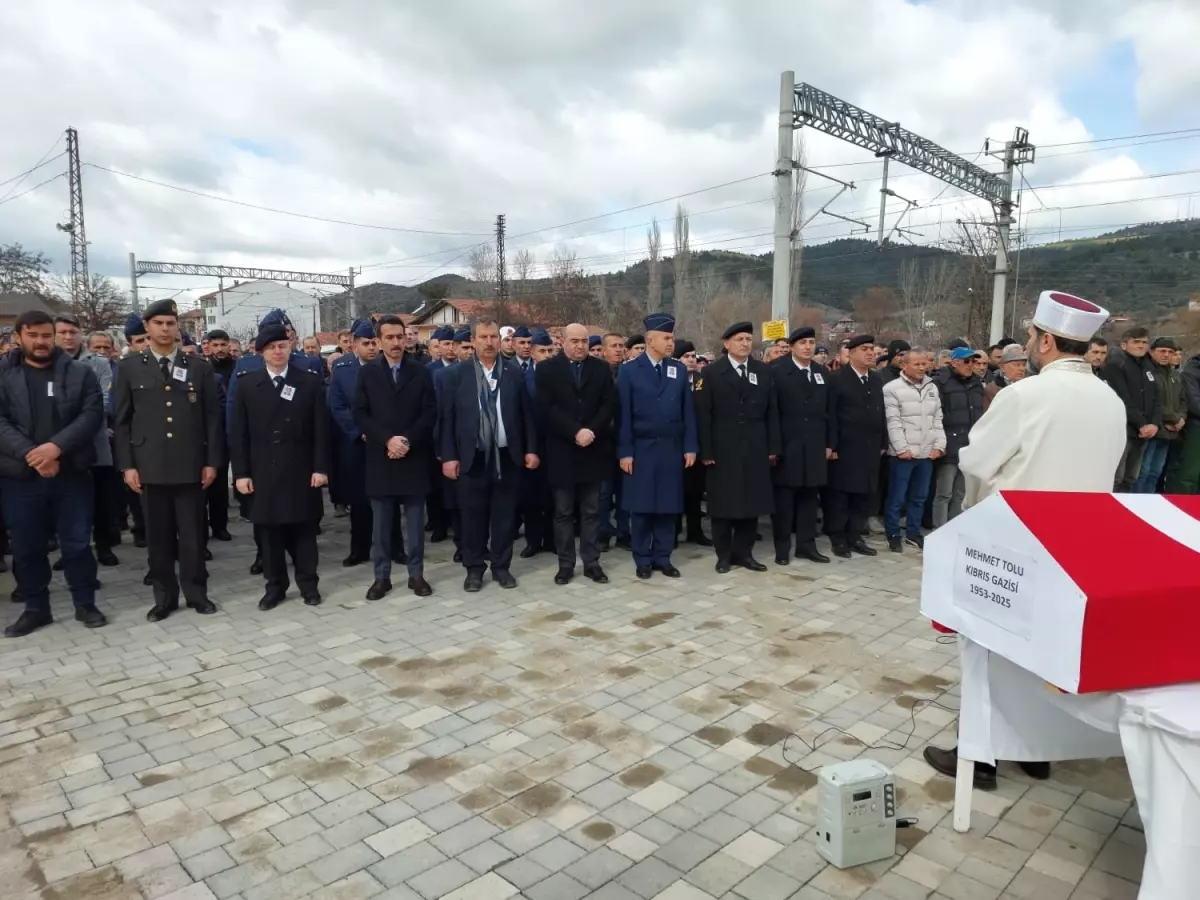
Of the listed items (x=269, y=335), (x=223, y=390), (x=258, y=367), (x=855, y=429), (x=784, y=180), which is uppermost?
(x=784, y=180)

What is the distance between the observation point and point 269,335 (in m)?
5.65

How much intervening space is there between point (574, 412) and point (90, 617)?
146 inches

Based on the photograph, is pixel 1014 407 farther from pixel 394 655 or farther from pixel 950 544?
pixel 394 655

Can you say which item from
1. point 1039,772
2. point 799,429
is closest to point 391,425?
point 799,429

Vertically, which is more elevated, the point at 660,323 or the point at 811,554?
the point at 660,323

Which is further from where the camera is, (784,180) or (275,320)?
Result: (784,180)

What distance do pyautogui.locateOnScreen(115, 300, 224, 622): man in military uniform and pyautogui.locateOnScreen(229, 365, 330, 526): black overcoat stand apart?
7.6 inches

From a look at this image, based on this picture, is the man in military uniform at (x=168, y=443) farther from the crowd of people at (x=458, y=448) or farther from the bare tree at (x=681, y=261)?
the bare tree at (x=681, y=261)

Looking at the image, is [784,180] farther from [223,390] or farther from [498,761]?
[498,761]

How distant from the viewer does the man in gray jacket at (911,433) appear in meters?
6.98

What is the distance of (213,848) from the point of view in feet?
9.11

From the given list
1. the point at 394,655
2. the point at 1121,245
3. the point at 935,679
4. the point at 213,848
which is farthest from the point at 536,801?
the point at 1121,245

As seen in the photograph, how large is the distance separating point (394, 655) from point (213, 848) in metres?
1.84

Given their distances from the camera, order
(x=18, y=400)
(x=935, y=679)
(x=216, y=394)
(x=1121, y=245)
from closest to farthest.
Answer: (x=935, y=679) → (x=18, y=400) → (x=216, y=394) → (x=1121, y=245)
